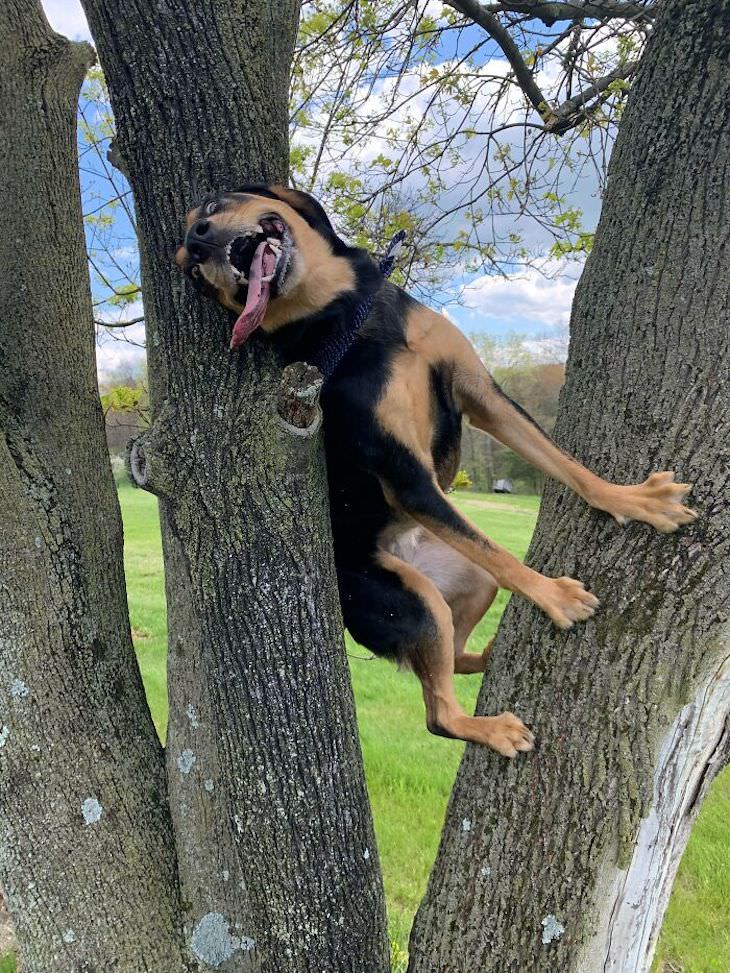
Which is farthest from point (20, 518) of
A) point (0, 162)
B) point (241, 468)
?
point (0, 162)

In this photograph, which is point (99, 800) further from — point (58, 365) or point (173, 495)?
point (58, 365)

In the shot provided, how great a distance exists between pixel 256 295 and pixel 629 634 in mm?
1403

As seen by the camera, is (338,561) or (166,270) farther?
(338,561)

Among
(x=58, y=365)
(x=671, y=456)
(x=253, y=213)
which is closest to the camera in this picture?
(x=671, y=456)

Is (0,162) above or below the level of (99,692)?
above

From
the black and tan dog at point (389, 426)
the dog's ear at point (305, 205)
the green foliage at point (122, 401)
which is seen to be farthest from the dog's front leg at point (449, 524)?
the green foliage at point (122, 401)

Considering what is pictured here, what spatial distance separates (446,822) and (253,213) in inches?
74.7

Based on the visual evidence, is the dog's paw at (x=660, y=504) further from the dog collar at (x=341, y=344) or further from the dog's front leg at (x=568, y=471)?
the dog collar at (x=341, y=344)

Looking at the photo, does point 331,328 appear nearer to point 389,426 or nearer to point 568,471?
point 389,426

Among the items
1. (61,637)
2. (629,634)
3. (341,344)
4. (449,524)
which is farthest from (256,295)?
(629,634)

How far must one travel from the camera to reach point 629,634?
6.03 ft

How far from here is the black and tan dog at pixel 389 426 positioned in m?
2.02

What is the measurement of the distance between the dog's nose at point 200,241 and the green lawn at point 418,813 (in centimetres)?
195

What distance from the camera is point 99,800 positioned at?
2.20 metres
